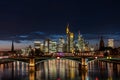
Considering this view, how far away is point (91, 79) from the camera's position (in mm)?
71438

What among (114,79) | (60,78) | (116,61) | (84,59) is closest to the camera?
(114,79)

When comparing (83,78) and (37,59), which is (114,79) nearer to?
(83,78)

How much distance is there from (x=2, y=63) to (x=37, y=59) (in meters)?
35.4

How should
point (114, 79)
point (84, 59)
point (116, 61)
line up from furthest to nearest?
1. point (116, 61)
2. point (84, 59)
3. point (114, 79)

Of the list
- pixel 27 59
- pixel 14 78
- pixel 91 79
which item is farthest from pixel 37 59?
pixel 91 79

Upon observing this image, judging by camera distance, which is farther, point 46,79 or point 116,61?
point 116,61

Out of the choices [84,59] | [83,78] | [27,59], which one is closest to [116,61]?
[84,59]

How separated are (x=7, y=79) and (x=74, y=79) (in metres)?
14.0

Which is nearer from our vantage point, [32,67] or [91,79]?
[91,79]

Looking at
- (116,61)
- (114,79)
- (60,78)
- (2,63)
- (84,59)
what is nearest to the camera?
(114,79)

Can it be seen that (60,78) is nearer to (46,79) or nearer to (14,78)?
(46,79)

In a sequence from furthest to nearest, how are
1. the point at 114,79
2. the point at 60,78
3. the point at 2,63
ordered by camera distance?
the point at 2,63
the point at 60,78
the point at 114,79

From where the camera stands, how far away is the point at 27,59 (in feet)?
342

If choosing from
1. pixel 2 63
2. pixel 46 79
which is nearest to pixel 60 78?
pixel 46 79
